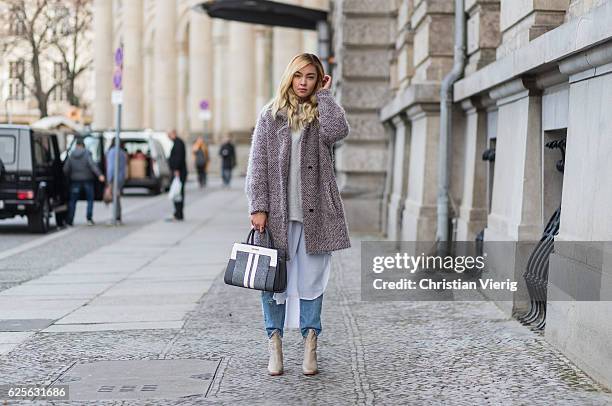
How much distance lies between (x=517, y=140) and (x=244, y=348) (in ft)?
9.56

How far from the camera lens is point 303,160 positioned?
6848mm

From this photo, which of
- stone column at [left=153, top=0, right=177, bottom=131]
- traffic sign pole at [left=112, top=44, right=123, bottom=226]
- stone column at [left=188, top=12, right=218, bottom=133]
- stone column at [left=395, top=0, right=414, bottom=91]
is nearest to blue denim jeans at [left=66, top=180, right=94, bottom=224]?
traffic sign pole at [left=112, top=44, right=123, bottom=226]

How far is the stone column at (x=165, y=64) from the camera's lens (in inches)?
2283

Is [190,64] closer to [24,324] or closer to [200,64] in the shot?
[200,64]

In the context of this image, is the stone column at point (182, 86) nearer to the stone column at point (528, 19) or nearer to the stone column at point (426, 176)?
the stone column at point (426, 176)

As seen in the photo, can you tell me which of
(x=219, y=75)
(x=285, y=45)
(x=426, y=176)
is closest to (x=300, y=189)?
(x=426, y=176)

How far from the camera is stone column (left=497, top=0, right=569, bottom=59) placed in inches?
350

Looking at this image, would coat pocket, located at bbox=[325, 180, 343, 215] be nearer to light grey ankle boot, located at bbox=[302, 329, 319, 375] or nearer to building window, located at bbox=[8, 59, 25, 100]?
light grey ankle boot, located at bbox=[302, 329, 319, 375]

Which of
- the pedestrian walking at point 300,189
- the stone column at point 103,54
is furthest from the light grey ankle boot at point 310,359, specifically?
the stone column at point 103,54

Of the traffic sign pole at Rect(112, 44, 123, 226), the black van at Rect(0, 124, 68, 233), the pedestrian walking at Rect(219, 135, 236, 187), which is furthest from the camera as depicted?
the pedestrian walking at Rect(219, 135, 236, 187)

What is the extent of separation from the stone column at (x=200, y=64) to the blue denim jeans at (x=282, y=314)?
48.7 m

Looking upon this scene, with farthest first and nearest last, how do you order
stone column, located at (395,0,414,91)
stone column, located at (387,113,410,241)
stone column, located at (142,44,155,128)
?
stone column, located at (142,44,155,128), stone column, located at (395,0,414,91), stone column, located at (387,113,410,241)

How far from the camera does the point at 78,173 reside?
21156mm

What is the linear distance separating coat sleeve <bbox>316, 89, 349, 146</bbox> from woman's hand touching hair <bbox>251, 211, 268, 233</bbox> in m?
0.54
